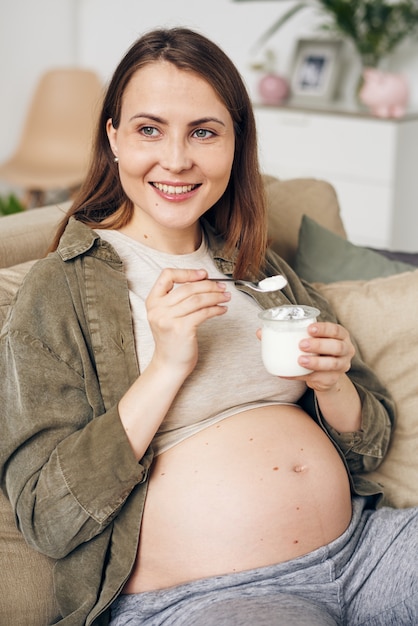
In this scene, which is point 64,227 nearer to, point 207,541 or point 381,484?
point 207,541

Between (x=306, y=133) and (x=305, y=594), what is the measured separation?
3.52m

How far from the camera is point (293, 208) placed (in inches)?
86.4

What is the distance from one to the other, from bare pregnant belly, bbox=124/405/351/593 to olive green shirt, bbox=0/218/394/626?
38 mm

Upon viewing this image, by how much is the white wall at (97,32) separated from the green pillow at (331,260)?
295 centimetres

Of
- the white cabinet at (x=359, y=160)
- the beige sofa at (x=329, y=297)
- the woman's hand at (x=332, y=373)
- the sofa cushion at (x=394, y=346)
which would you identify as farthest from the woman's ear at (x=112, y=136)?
the white cabinet at (x=359, y=160)

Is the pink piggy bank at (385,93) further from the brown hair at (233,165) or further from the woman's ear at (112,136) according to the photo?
the woman's ear at (112,136)

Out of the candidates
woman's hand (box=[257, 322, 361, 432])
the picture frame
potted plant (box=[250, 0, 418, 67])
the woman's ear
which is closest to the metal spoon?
woman's hand (box=[257, 322, 361, 432])

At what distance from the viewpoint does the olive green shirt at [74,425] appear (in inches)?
53.1

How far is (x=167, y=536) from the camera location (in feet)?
4.61

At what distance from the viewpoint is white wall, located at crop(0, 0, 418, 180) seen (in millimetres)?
5199

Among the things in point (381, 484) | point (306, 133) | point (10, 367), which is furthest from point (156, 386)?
point (306, 133)

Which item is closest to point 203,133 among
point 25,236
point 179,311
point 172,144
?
point 172,144

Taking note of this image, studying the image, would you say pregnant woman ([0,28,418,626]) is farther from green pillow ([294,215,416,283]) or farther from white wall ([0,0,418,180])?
white wall ([0,0,418,180])

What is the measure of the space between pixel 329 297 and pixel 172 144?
56cm
